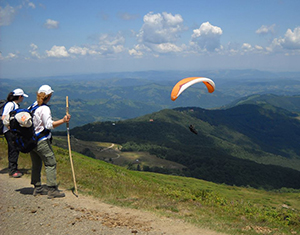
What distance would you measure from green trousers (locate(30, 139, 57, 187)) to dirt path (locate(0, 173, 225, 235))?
984 mm

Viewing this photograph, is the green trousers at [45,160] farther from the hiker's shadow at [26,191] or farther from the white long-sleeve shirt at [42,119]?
the hiker's shadow at [26,191]

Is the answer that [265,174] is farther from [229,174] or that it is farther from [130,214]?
[130,214]

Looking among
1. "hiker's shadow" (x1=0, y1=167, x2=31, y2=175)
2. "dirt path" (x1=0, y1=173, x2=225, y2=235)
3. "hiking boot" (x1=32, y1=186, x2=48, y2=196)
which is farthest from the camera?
"hiker's shadow" (x1=0, y1=167, x2=31, y2=175)

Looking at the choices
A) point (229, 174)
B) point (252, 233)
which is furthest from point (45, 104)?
point (229, 174)

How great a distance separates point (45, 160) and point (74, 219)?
3.19 meters

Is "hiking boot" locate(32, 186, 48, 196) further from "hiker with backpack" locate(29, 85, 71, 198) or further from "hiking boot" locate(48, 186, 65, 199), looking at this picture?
"hiker with backpack" locate(29, 85, 71, 198)

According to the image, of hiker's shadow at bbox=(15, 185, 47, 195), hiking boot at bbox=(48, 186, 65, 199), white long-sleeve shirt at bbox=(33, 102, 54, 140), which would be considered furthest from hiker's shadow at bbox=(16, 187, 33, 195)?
white long-sleeve shirt at bbox=(33, 102, 54, 140)

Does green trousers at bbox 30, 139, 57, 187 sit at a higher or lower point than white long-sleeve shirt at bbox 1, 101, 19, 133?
lower

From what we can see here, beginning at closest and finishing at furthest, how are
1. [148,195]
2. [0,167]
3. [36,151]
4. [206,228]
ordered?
1. [206,228]
2. [36,151]
3. [148,195]
4. [0,167]

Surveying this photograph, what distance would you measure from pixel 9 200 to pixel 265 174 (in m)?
210

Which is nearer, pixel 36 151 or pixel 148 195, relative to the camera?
pixel 36 151

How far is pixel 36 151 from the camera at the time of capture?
38.9 feet

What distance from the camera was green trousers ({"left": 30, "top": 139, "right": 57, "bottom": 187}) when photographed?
11812mm

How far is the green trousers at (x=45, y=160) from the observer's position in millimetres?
11812
